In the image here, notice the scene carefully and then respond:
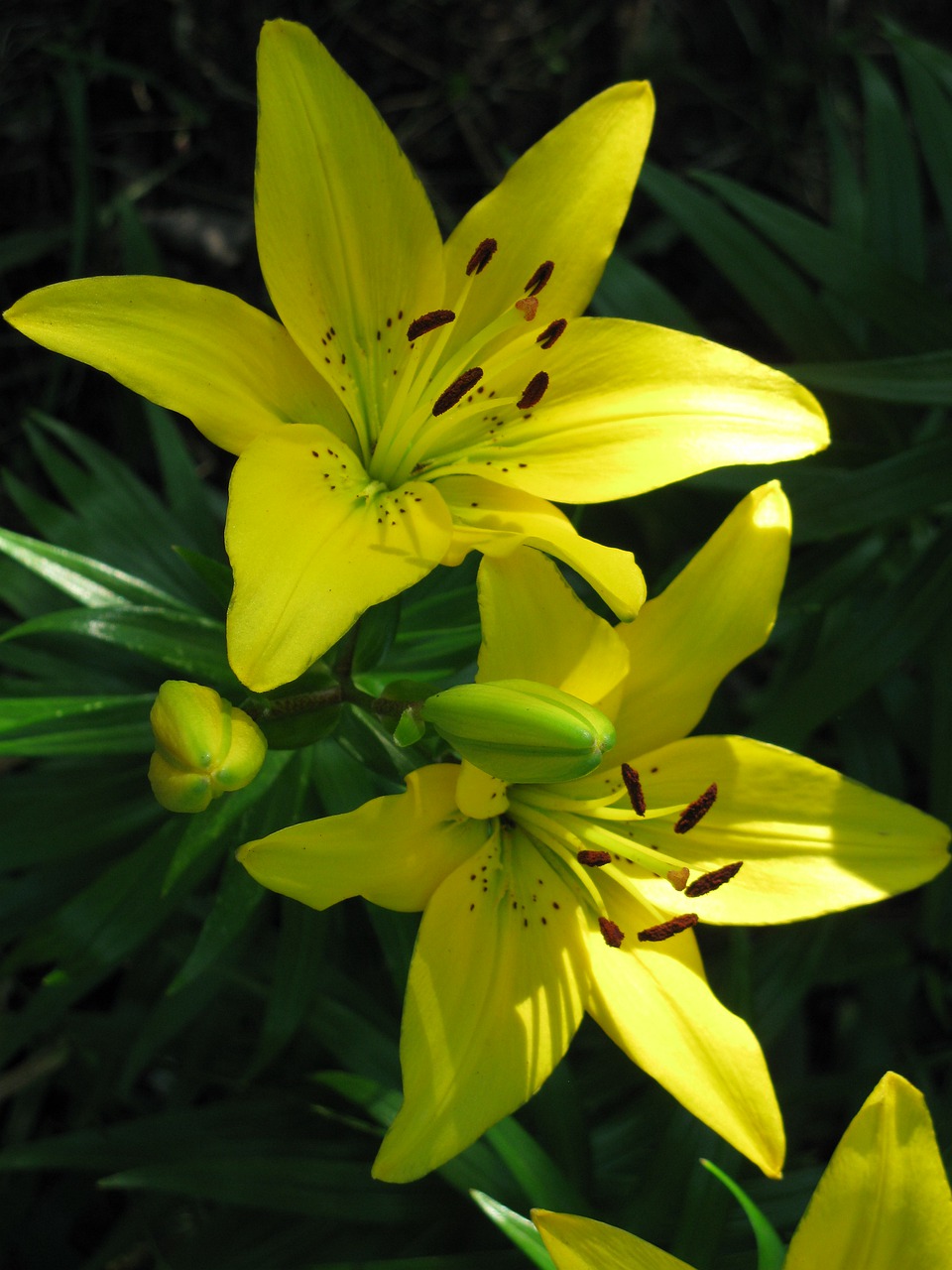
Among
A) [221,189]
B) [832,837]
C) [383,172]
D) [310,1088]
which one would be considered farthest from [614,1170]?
[221,189]

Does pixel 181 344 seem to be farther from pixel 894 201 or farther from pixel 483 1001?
pixel 894 201

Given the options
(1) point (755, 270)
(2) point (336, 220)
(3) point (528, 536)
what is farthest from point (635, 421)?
(1) point (755, 270)

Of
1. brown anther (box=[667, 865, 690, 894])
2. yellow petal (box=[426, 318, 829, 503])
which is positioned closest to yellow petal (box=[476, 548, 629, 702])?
yellow petal (box=[426, 318, 829, 503])

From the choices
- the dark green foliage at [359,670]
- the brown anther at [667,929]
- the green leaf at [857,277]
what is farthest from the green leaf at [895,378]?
the brown anther at [667,929]

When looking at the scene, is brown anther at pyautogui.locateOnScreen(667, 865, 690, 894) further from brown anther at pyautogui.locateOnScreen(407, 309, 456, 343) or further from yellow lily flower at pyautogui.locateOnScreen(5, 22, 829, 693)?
brown anther at pyautogui.locateOnScreen(407, 309, 456, 343)

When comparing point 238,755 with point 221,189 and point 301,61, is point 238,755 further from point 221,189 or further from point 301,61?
point 221,189
